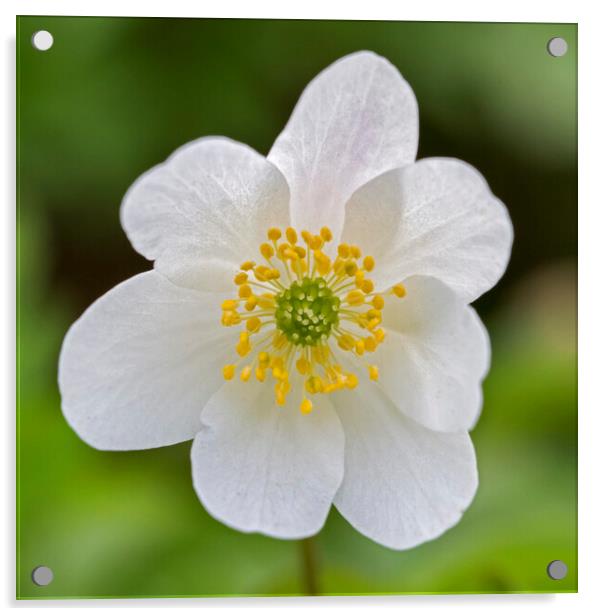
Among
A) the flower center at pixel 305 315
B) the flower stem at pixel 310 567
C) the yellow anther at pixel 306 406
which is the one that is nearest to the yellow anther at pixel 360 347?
the flower center at pixel 305 315

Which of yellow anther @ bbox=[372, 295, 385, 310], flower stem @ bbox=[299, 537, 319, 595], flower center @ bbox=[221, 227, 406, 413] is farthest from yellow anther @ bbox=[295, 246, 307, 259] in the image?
flower stem @ bbox=[299, 537, 319, 595]

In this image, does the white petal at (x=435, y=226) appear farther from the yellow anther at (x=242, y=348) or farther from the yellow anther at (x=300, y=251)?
the yellow anther at (x=242, y=348)

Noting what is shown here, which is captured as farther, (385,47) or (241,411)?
(385,47)

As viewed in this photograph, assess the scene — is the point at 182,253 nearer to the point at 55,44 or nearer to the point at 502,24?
the point at 55,44

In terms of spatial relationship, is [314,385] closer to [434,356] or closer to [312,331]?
[312,331]

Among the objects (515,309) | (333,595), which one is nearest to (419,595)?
(333,595)

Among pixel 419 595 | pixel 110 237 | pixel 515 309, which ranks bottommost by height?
pixel 419 595
